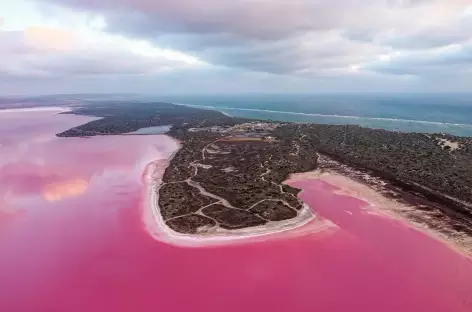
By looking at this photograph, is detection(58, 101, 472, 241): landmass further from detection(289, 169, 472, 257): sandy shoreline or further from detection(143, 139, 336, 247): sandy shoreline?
detection(289, 169, 472, 257): sandy shoreline

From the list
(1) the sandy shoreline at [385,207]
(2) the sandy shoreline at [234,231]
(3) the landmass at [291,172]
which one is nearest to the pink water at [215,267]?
(2) the sandy shoreline at [234,231]

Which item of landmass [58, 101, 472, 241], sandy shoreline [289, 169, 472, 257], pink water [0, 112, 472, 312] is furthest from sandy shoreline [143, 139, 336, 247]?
sandy shoreline [289, 169, 472, 257]

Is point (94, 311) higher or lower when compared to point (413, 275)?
lower

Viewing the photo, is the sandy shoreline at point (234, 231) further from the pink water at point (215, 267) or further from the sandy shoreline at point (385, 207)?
the sandy shoreline at point (385, 207)

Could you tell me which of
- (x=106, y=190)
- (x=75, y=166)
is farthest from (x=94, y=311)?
(x=75, y=166)

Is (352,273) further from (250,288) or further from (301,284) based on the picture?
(250,288)

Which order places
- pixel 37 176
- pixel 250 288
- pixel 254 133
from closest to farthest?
pixel 250 288 < pixel 37 176 < pixel 254 133
